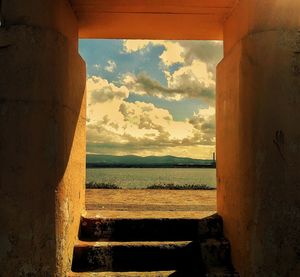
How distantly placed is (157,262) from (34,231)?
1.46 metres

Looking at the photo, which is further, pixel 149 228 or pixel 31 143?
pixel 149 228

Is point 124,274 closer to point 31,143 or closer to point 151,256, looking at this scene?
point 151,256

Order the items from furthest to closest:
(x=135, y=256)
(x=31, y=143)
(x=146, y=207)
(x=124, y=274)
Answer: (x=146, y=207) < (x=135, y=256) < (x=124, y=274) < (x=31, y=143)

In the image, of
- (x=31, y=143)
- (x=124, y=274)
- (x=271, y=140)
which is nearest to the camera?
(x=31, y=143)

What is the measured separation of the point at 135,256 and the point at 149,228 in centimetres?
46

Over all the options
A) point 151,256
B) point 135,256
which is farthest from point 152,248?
point 135,256

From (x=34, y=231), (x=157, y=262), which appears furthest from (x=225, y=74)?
(x=34, y=231)

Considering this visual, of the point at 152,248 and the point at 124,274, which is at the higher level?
the point at 152,248

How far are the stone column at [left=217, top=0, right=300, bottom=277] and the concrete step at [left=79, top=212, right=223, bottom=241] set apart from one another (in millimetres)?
818

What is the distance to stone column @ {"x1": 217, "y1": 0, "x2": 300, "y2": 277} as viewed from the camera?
4.04 metres

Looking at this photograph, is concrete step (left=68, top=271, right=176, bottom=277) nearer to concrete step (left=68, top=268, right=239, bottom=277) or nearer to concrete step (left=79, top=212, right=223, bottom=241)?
concrete step (left=68, top=268, right=239, bottom=277)

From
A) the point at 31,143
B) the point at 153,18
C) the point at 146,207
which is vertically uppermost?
the point at 153,18

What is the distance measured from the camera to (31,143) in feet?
13.0

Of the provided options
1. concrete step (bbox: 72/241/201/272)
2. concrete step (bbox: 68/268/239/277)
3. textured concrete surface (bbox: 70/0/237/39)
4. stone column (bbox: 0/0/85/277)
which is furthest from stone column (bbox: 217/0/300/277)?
stone column (bbox: 0/0/85/277)
